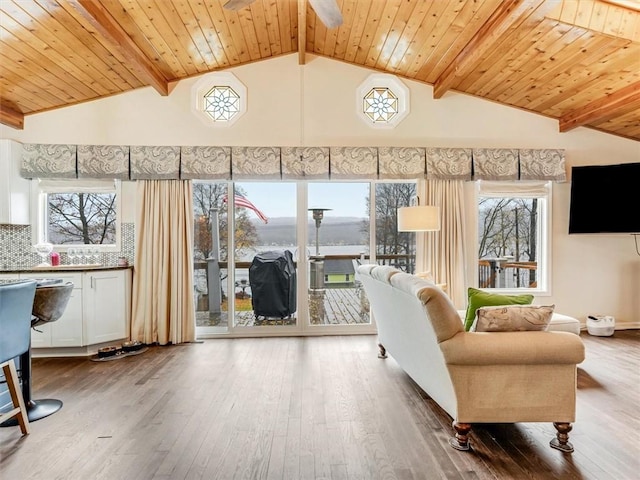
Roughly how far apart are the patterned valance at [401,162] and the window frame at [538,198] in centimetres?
90

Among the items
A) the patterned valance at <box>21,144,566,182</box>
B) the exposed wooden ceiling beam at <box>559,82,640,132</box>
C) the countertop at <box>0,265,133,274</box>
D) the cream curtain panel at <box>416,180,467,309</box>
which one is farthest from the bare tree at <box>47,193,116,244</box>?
the exposed wooden ceiling beam at <box>559,82,640,132</box>

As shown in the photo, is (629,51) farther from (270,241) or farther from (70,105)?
(70,105)

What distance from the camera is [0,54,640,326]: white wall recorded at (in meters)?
4.77

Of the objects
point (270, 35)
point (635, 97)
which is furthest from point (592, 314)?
point (270, 35)

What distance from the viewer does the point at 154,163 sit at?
4.64 meters

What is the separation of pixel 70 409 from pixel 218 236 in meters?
2.63

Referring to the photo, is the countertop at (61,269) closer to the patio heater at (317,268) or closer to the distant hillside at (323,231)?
the distant hillside at (323,231)

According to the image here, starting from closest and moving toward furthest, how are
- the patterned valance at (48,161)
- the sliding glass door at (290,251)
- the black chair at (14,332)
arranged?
the black chair at (14,332) < the patterned valance at (48,161) < the sliding glass door at (290,251)

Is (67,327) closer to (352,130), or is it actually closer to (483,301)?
(352,130)

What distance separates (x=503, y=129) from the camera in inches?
202

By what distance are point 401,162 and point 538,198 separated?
209 cm

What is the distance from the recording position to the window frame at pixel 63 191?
4.63m

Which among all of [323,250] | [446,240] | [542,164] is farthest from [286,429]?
[542,164]

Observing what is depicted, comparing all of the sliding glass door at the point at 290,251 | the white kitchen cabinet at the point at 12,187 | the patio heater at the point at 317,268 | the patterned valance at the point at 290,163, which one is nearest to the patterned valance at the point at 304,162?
the patterned valance at the point at 290,163
